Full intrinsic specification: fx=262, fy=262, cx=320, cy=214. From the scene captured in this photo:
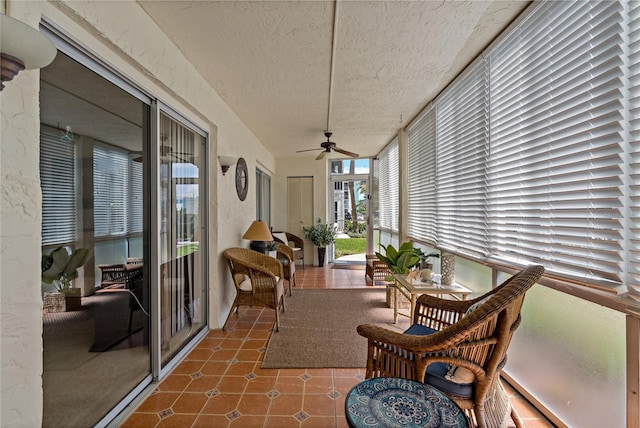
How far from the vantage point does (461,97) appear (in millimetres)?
2650

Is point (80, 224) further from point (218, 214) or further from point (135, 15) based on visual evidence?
point (218, 214)

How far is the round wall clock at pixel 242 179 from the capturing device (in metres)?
3.57

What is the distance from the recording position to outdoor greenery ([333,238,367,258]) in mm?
6590

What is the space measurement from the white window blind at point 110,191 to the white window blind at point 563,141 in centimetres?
258

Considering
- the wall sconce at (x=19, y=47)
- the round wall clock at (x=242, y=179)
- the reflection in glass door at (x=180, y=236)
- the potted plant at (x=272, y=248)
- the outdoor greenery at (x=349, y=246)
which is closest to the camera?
the wall sconce at (x=19, y=47)

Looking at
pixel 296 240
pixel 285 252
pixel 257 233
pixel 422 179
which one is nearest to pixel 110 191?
pixel 257 233

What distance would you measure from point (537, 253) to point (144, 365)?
2.80 m

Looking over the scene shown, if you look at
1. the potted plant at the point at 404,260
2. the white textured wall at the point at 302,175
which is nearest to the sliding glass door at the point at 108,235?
the potted plant at the point at 404,260

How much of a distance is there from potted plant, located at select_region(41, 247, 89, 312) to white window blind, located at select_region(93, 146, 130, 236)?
0.17m

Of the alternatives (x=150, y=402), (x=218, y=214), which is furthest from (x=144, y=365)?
(x=218, y=214)

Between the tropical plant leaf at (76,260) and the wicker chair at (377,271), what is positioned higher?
the tropical plant leaf at (76,260)

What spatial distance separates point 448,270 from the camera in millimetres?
2572

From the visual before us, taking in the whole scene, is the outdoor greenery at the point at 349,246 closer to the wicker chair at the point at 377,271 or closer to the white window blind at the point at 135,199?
the wicker chair at the point at 377,271

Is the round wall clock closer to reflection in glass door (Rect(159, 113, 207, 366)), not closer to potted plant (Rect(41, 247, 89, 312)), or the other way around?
reflection in glass door (Rect(159, 113, 207, 366))
